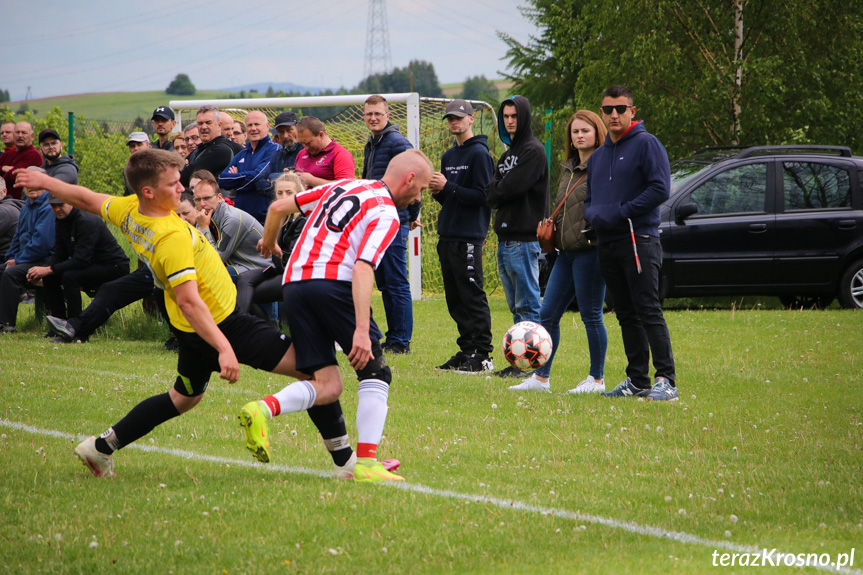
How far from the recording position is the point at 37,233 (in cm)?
1198

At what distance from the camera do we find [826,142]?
58.0ft

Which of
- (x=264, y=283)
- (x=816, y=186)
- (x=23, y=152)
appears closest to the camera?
(x=264, y=283)

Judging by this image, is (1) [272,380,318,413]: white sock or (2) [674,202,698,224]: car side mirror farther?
(2) [674,202,698,224]: car side mirror

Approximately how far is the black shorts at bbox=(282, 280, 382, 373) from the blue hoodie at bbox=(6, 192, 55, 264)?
8228 millimetres

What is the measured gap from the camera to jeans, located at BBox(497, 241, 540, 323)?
880cm

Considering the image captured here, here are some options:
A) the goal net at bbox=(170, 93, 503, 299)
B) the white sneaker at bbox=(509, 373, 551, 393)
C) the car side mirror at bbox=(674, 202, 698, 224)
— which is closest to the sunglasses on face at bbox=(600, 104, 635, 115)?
the white sneaker at bbox=(509, 373, 551, 393)

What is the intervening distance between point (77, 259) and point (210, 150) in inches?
86.4

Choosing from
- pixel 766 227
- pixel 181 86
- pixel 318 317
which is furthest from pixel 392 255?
pixel 181 86

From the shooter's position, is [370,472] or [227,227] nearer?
[370,472]

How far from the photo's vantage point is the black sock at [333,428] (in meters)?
5.02

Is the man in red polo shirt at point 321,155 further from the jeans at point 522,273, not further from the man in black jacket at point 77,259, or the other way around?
the man in black jacket at point 77,259

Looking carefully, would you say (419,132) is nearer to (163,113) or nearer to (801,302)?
(163,113)

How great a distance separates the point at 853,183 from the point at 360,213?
1083 centimetres

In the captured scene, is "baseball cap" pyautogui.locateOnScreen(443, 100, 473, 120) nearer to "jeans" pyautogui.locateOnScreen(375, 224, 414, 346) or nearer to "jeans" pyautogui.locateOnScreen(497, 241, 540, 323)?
"jeans" pyautogui.locateOnScreen(497, 241, 540, 323)
